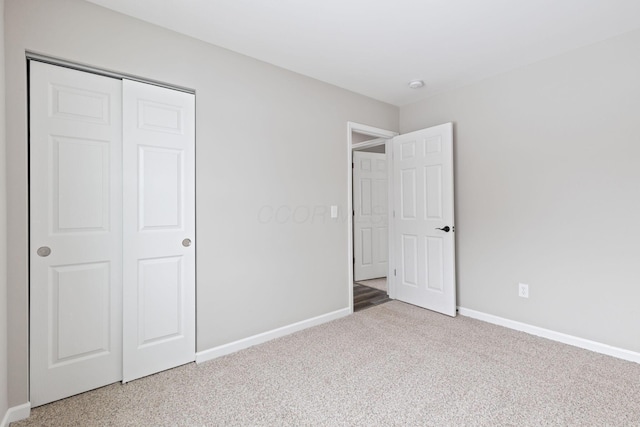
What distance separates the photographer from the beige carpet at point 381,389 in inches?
65.9

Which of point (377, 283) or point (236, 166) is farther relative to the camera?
point (377, 283)

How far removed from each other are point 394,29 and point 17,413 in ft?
10.8

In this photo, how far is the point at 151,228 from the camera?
213 centimetres

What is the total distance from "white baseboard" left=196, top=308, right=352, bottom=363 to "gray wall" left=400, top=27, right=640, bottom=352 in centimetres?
141

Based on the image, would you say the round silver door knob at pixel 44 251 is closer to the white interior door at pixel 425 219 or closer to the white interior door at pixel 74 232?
the white interior door at pixel 74 232

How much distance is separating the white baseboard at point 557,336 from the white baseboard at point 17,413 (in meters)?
3.49

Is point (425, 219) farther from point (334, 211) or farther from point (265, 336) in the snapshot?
point (265, 336)

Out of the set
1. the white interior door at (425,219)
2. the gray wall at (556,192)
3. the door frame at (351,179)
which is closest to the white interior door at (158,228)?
the door frame at (351,179)

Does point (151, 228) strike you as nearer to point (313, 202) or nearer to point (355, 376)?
point (313, 202)

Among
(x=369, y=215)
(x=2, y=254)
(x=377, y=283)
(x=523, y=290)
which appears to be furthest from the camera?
(x=369, y=215)

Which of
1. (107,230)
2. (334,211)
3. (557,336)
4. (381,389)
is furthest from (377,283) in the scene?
(107,230)

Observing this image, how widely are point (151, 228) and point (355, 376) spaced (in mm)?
1712

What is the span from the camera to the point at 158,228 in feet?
7.08

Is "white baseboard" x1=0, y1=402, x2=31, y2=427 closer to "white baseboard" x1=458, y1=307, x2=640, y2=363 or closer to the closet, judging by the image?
the closet
